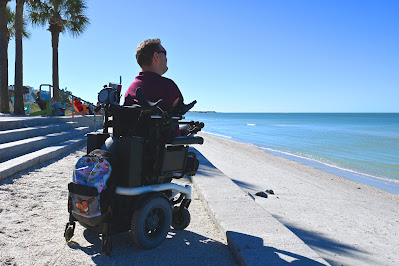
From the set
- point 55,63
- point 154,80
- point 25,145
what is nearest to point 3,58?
point 55,63

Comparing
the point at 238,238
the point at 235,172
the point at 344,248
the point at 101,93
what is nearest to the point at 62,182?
the point at 101,93

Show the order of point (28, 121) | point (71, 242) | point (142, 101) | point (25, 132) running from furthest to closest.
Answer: point (28, 121) < point (25, 132) < point (71, 242) < point (142, 101)

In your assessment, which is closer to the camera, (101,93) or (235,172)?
(101,93)

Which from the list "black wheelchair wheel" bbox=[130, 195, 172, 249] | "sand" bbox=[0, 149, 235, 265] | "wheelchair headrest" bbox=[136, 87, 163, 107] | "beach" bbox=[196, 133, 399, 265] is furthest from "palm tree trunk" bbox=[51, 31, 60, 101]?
"wheelchair headrest" bbox=[136, 87, 163, 107]

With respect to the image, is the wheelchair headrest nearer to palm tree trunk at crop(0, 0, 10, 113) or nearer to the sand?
the sand

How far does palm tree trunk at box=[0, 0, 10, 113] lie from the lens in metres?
12.9

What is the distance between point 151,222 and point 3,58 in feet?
45.7

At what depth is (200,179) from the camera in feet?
16.1

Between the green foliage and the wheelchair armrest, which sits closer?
the wheelchair armrest

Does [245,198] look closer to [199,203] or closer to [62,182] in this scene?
[199,203]

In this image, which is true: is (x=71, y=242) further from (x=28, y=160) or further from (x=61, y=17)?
(x=61, y=17)

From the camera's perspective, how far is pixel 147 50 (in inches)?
108

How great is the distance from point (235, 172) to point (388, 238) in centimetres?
539

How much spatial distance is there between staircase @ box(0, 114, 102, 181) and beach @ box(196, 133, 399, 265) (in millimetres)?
4145
